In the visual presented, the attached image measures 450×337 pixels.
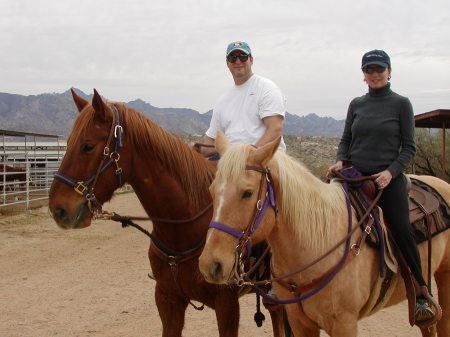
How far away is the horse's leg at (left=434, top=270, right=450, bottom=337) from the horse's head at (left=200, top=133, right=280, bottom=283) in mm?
2341

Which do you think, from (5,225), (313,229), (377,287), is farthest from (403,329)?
(5,225)

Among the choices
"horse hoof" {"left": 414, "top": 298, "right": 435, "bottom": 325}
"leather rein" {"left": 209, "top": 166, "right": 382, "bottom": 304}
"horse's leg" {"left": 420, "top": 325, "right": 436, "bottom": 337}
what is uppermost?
"leather rein" {"left": 209, "top": 166, "right": 382, "bottom": 304}

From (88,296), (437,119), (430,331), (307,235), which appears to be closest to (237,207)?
(307,235)

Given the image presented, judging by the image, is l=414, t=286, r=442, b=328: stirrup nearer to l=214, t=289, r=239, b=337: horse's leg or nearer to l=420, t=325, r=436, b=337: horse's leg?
l=420, t=325, r=436, b=337: horse's leg

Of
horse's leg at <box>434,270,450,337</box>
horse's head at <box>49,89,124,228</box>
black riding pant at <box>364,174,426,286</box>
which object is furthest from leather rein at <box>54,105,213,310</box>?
horse's leg at <box>434,270,450,337</box>

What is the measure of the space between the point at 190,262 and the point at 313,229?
0.97m

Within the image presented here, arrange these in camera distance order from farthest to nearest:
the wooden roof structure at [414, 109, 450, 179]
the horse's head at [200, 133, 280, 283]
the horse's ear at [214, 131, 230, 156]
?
the wooden roof structure at [414, 109, 450, 179] < the horse's ear at [214, 131, 230, 156] < the horse's head at [200, 133, 280, 283]

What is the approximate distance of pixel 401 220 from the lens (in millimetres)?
3180

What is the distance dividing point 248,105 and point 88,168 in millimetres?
1380

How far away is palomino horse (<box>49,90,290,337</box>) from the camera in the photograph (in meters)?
3.00

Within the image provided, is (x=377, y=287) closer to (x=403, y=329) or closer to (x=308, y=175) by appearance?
(x=308, y=175)

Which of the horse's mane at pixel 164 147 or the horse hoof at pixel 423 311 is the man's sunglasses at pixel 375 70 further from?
the horse hoof at pixel 423 311

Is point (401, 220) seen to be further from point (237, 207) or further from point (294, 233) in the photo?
point (237, 207)

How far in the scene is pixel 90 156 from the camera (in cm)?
303
